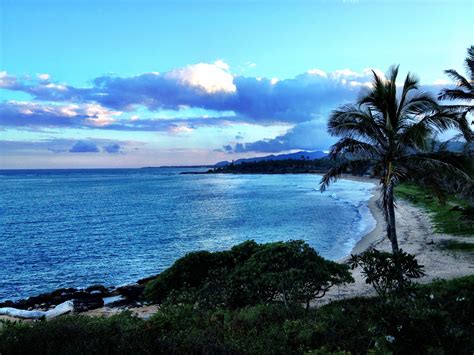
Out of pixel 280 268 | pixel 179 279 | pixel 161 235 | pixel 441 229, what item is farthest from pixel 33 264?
pixel 441 229

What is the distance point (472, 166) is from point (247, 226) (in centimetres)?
3651

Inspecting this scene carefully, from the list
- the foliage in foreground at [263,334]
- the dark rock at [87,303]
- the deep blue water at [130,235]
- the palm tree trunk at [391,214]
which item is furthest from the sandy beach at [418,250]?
the dark rock at [87,303]

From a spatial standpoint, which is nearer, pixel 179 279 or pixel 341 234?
pixel 179 279

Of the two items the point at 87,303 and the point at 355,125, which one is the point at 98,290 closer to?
the point at 87,303

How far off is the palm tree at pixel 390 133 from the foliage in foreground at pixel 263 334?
23.9ft

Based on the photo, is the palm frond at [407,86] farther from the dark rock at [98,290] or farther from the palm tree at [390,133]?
the dark rock at [98,290]

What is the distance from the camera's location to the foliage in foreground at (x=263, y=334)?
20.6 feet

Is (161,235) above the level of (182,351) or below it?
below

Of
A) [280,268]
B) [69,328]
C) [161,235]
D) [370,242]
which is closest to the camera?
[69,328]

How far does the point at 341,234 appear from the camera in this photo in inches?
1645

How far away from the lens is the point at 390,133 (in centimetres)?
1558

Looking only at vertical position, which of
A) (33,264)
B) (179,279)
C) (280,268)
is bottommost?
(33,264)

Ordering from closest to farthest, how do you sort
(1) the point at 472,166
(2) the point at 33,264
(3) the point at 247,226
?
1. (1) the point at 472,166
2. (2) the point at 33,264
3. (3) the point at 247,226

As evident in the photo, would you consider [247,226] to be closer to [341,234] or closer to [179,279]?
[341,234]
